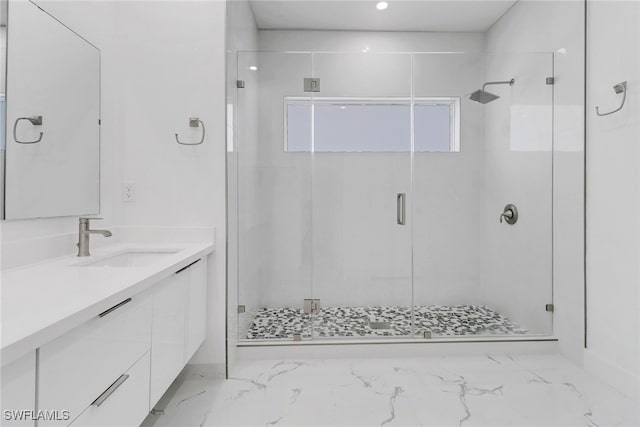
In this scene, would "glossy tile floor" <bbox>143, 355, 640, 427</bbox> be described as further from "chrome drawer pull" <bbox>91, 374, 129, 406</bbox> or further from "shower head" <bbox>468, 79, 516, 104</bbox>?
"shower head" <bbox>468, 79, 516, 104</bbox>

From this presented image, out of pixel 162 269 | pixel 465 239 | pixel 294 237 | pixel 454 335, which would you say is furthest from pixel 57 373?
pixel 465 239

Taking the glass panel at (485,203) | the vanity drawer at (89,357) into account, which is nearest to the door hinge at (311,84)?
the glass panel at (485,203)

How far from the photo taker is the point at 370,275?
2.64m

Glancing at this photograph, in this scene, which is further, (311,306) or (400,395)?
(311,306)

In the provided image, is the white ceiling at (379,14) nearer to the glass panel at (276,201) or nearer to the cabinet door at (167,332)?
the glass panel at (276,201)

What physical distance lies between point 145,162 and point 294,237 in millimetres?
1062

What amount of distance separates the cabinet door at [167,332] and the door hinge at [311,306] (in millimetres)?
1012

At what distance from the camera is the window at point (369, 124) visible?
250 centimetres

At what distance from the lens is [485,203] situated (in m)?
2.67

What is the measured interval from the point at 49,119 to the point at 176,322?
1.02 meters

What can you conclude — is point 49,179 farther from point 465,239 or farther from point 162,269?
point 465,239

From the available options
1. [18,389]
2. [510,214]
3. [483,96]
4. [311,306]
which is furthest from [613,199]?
[18,389]

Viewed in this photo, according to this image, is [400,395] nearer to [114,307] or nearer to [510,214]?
[114,307]

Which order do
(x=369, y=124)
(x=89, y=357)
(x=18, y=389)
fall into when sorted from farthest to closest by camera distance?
(x=369, y=124), (x=89, y=357), (x=18, y=389)
